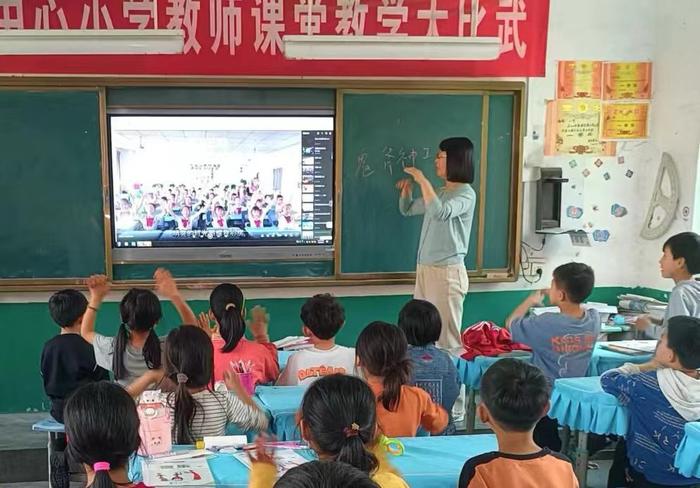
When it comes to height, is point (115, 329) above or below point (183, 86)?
below

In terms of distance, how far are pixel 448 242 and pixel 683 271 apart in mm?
1325

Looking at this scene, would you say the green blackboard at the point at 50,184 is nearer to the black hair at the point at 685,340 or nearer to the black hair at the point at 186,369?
the black hair at the point at 186,369

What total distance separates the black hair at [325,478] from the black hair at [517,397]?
39.9 inches

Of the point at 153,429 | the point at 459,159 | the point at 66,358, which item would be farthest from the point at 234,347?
the point at 459,159

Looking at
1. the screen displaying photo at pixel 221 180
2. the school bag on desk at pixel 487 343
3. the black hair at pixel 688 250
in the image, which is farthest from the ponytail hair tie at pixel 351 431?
the screen displaying photo at pixel 221 180

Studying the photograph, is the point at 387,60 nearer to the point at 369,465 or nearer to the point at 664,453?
the point at 664,453

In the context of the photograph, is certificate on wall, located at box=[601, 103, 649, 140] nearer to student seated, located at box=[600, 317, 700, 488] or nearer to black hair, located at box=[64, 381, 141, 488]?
student seated, located at box=[600, 317, 700, 488]

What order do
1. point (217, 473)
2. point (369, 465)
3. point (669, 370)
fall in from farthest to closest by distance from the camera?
point (669, 370)
point (217, 473)
point (369, 465)

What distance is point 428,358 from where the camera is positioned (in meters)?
2.73

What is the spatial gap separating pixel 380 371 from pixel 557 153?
9.96 ft

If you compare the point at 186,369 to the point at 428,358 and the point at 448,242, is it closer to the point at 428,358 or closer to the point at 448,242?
the point at 428,358

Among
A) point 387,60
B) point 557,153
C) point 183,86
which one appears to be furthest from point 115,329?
point 557,153

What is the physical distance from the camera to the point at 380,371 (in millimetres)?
2307

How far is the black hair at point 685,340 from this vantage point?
8.05 ft
